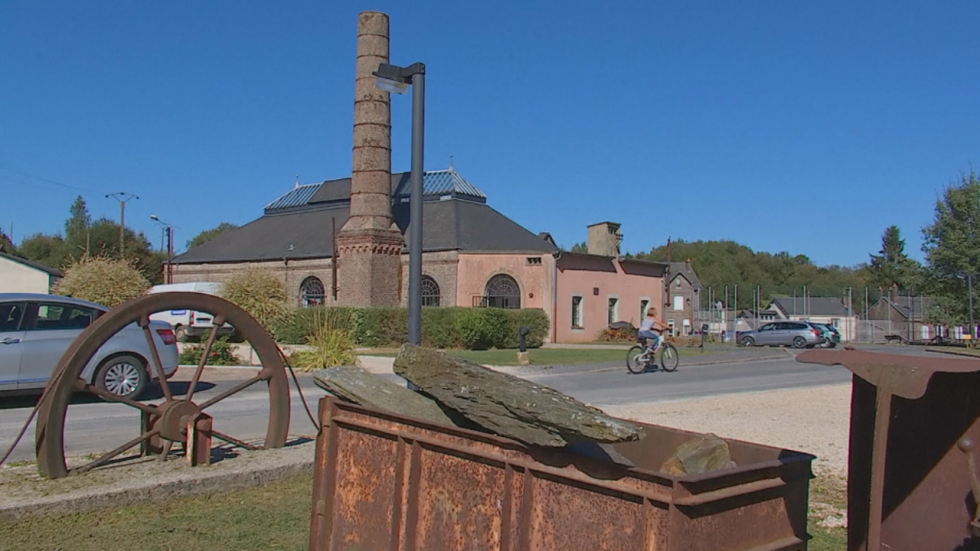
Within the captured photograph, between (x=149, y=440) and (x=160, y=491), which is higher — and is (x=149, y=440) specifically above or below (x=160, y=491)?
above

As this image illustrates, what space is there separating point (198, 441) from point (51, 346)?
6.09 m

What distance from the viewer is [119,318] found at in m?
6.58

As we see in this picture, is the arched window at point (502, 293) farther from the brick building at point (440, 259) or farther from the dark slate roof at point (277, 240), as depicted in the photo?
the dark slate roof at point (277, 240)

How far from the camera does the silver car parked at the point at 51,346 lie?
37.4ft

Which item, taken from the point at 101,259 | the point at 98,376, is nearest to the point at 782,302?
the point at 101,259

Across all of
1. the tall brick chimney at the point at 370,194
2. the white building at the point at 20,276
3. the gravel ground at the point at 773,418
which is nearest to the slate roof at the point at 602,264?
the tall brick chimney at the point at 370,194

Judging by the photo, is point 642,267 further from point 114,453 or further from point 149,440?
point 114,453

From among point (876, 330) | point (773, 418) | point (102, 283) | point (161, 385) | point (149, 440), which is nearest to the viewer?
point (161, 385)

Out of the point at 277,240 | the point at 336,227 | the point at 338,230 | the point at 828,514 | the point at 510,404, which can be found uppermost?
the point at 336,227

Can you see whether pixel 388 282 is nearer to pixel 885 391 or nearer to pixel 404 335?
pixel 404 335

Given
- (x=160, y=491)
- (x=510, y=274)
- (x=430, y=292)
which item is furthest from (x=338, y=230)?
(x=160, y=491)

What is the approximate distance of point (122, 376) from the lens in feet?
39.4

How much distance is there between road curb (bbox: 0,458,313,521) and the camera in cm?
568

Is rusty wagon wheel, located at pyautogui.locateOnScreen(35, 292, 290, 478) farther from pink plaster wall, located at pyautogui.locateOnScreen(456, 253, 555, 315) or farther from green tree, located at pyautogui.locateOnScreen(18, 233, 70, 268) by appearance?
green tree, located at pyautogui.locateOnScreen(18, 233, 70, 268)
